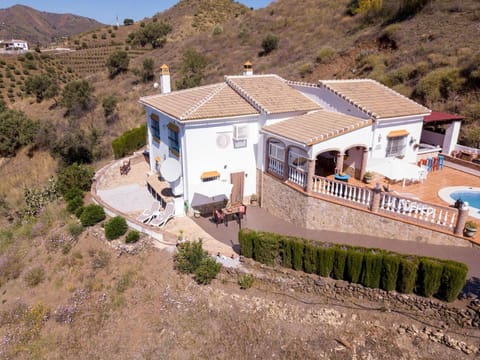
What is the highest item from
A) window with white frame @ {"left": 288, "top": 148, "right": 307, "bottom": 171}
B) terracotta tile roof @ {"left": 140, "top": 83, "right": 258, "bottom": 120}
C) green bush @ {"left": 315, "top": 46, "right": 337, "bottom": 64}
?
green bush @ {"left": 315, "top": 46, "right": 337, "bottom": 64}

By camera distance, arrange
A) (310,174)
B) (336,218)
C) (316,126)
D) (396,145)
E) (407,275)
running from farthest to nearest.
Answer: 1. (396,145)
2. (316,126)
3. (310,174)
4. (336,218)
5. (407,275)

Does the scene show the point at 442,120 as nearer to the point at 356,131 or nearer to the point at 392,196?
the point at 356,131

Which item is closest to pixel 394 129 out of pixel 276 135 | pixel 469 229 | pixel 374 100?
pixel 374 100

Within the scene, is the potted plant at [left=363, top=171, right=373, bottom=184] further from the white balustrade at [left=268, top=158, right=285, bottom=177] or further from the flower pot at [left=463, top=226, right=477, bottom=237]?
the flower pot at [left=463, top=226, right=477, bottom=237]

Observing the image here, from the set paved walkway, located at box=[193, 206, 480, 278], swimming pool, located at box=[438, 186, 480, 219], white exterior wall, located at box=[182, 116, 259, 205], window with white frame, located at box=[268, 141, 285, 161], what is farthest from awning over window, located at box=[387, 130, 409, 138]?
white exterior wall, located at box=[182, 116, 259, 205]

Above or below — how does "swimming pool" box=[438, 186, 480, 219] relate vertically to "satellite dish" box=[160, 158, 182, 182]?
below

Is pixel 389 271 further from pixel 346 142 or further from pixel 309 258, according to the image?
pixel 346 142
